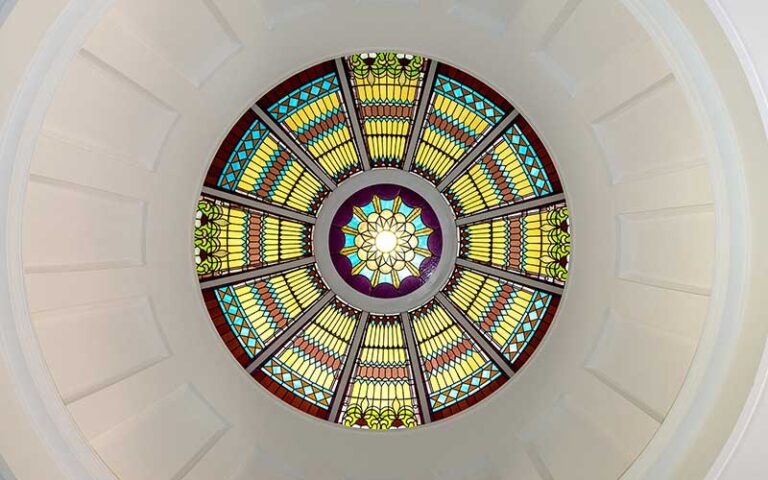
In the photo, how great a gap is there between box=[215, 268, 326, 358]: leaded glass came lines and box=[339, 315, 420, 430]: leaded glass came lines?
83cm

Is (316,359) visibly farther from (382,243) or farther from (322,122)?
(322,122)

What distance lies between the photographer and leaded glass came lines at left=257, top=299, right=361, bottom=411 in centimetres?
630

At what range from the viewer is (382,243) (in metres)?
6.36

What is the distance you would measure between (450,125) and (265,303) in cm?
282

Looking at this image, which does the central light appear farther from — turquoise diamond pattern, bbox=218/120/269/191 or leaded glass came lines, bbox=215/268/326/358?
turquoise diamond pattern, bbox=218/120/269/191

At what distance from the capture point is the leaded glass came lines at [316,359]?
20.7ft

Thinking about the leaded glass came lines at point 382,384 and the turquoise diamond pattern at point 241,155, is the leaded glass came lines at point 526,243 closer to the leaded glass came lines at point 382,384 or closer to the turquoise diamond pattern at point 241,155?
the leaded glass came lines at point 382,384

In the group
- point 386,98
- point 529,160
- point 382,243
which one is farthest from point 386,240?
point 529,160
